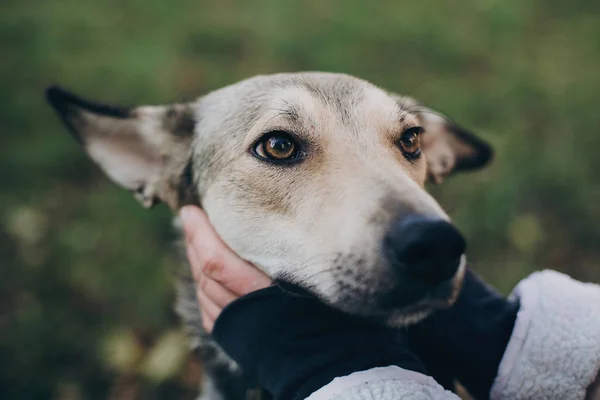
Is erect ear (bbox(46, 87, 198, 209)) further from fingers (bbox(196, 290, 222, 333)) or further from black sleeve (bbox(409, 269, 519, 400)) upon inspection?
black sleeve (bbox(409, 269, 519, 400))

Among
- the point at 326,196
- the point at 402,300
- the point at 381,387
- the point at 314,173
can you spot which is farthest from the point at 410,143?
the point at 381,387

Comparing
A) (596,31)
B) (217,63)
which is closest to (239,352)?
(217,63)

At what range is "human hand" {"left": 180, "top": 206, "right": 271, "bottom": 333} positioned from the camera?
242 cm

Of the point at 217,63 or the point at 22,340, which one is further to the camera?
the point at 217,63

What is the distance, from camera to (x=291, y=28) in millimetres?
7328

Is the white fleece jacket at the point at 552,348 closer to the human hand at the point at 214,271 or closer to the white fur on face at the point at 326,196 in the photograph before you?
the white fur on face at the point at 326,196

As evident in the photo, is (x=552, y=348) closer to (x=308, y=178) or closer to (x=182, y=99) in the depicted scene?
(x=308, y=178)

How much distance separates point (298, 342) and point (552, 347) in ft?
3.28

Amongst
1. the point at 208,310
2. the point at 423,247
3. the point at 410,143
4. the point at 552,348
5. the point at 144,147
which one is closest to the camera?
the point at 423,247

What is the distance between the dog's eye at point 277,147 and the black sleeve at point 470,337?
0.98m

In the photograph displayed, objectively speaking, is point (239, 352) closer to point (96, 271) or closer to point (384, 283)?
point (384, 283)

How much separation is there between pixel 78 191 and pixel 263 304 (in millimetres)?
3907

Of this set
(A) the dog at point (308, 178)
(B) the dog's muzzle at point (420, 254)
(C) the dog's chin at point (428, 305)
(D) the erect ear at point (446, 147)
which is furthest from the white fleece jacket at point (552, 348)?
(D) the erect ear at point (446, 147)

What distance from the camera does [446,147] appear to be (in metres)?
3.33
